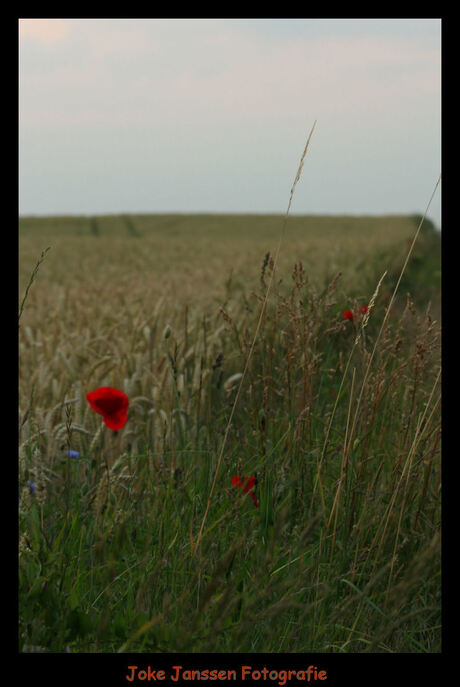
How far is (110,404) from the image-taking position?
5.82 feet
